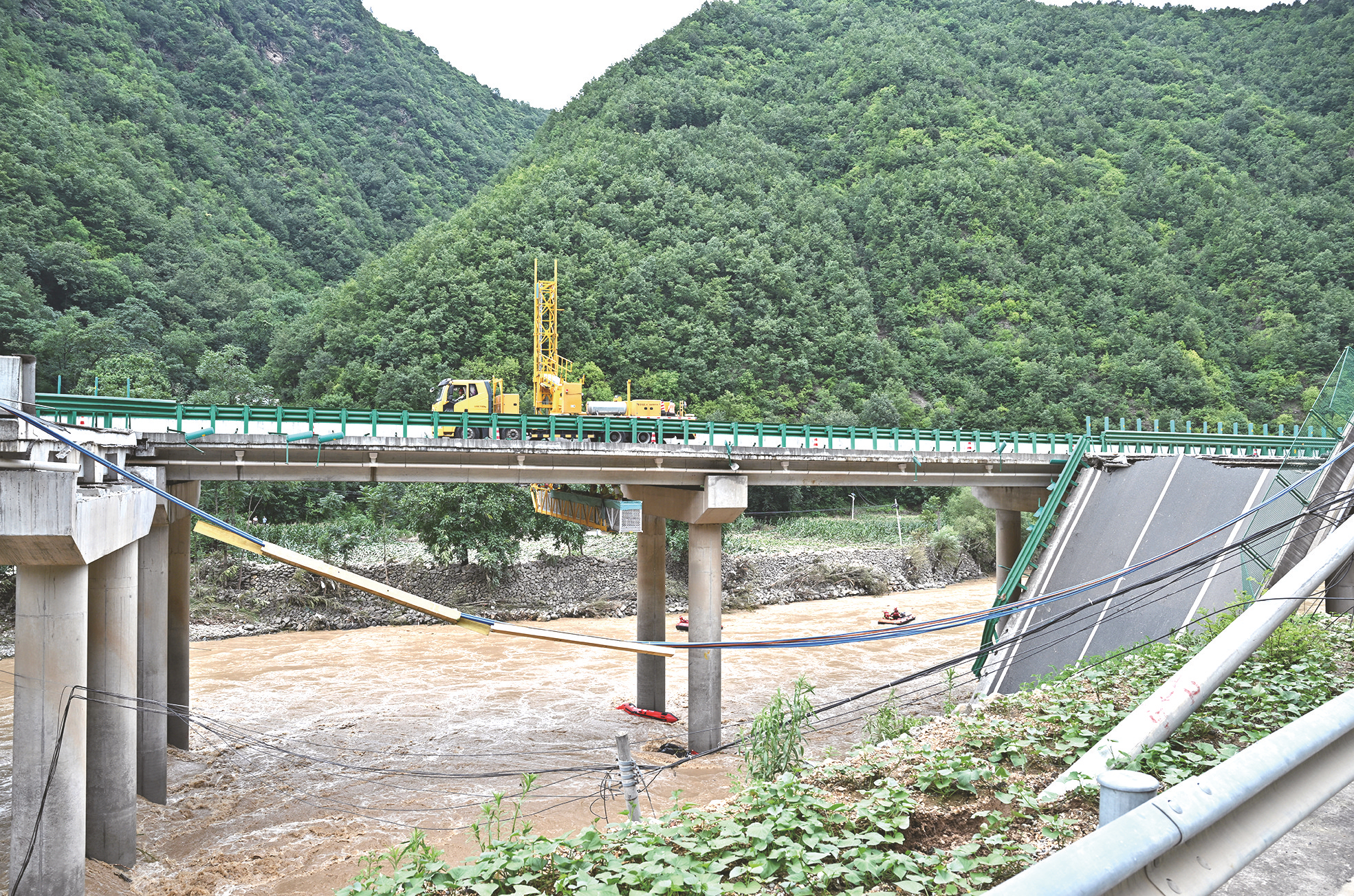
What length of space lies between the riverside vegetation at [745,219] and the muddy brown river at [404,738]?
1049 inches

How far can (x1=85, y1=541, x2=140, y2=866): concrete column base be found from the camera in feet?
41.6

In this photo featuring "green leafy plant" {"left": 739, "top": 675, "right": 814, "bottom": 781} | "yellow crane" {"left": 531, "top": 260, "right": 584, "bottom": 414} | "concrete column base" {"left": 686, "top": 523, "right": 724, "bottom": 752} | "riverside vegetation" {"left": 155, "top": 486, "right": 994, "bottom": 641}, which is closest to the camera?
"green leafy plant" {"left": 739, "top": 675, "right": 814, "bottom": 781}

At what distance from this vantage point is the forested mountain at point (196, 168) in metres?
58.6

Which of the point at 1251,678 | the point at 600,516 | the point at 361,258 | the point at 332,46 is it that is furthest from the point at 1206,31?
the point at 1251,678

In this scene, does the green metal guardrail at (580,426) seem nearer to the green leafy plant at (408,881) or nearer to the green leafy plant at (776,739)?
the green leafy plant at (776,739)

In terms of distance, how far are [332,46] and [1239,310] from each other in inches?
4945

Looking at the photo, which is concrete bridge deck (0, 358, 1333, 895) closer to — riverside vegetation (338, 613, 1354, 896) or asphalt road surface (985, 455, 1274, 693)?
asphalt road surface (985, 455, 1274, 693)

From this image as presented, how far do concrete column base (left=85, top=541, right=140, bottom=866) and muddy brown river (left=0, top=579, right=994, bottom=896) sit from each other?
735 mm

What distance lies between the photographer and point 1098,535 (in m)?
19.4

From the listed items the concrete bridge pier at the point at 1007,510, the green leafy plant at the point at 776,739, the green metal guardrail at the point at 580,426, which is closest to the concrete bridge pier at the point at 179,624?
the green metal guardrail at the point at 580,426

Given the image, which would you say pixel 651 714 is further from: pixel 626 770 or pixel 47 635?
pixel 47 635

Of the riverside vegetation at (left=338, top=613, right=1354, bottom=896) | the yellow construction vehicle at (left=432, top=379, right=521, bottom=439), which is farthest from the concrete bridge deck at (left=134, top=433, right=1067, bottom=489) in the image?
the riverside vegetation at (left=338, top=613, right=1354, bottom=896)

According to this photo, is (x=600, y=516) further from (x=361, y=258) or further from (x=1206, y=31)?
(x=1206, y=31)

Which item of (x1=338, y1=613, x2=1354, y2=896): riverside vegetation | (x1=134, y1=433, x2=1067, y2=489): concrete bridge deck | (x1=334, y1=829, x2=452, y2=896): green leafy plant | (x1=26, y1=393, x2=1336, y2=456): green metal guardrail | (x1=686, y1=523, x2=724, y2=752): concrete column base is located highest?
(x1=26, y1=393, x2=1336, y2=456): green metal guardrail
